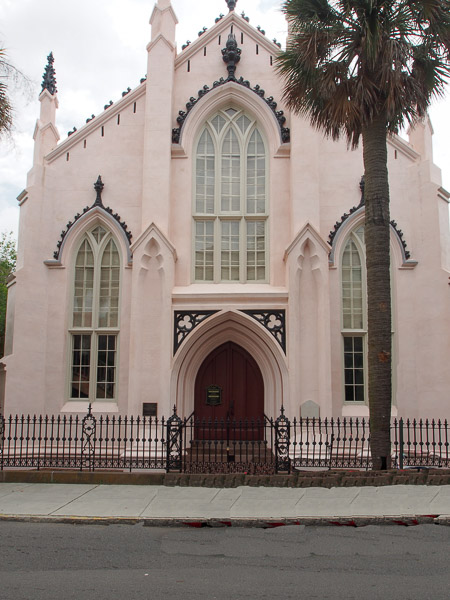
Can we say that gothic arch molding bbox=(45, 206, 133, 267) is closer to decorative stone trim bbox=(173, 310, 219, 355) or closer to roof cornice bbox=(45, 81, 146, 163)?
roof cornice bbox=(45, 81, 146, 163)

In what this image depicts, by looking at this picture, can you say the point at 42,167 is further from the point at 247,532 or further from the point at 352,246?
the point at 247,532

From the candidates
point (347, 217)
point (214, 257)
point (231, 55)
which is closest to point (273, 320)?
point (214, 257)

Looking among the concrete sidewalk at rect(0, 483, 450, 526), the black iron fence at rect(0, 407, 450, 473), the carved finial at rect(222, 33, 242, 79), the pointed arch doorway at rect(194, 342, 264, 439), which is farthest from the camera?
the carved finial at rect(222, 33, 242, 79)

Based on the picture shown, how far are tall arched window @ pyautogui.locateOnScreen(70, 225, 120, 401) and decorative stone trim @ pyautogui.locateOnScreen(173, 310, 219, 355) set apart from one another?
1.74 metres

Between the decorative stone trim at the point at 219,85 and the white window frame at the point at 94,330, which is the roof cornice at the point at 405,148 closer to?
the decorative stone trim at the point at 219,85

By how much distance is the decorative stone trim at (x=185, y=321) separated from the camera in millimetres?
15859

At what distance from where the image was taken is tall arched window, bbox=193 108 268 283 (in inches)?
659

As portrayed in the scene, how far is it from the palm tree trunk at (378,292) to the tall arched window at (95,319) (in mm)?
7212

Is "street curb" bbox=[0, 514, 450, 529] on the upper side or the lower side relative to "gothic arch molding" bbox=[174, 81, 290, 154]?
lower

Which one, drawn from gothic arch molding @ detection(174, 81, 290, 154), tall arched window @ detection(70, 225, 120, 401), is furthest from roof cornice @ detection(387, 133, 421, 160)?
tall arched window @ detection(70, 225, 120, 401)

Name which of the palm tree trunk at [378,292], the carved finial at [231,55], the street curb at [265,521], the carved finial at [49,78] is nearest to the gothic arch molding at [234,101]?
the carved finial at [231,55]

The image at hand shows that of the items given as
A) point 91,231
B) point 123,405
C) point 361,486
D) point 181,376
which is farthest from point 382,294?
point 91,231

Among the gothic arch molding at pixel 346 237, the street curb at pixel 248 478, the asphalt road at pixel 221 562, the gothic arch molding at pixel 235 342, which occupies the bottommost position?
the asphalt road at pixel 221 562

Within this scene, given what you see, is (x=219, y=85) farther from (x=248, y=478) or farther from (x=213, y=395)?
(x=248, y=478)
